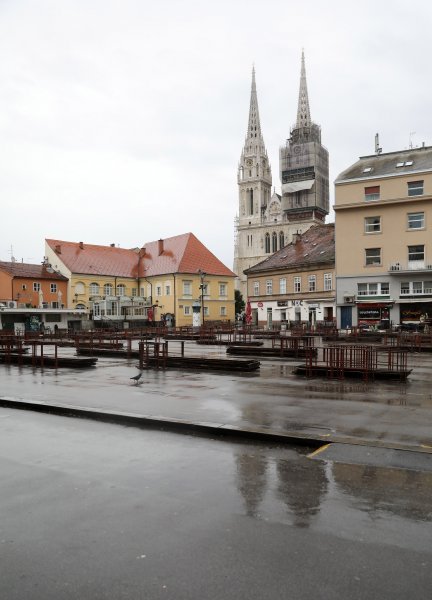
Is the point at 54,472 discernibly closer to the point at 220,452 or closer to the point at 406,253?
the point at 220,452

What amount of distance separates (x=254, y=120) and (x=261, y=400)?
147388 millimetres

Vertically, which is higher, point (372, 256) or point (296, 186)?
point (296, 186)

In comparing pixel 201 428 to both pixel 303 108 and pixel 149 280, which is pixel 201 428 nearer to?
pixel 149 280

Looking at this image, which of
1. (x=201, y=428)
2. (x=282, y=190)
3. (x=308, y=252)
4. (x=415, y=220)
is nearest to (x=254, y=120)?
(x=282, y=190)

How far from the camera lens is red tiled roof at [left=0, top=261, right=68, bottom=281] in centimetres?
6116

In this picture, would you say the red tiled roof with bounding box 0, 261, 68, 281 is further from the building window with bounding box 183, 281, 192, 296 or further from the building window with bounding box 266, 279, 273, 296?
the building window with bounding box 266, 279, 273, 296

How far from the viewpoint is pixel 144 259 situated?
244 feet

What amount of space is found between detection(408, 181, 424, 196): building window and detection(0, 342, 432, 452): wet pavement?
26976mm

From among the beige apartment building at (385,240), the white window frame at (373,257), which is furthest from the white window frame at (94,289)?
the white window frame at (373,257)

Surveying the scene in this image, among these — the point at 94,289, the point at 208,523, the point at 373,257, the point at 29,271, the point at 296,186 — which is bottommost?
the point at 208,523

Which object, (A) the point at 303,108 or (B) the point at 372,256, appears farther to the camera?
(A) the point at 303,108

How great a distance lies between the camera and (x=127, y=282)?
7162 centimetres

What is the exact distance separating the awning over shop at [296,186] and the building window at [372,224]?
245 feet

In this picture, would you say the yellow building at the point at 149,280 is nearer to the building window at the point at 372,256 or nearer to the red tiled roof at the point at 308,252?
the red tiled roof at the point at 308,252
